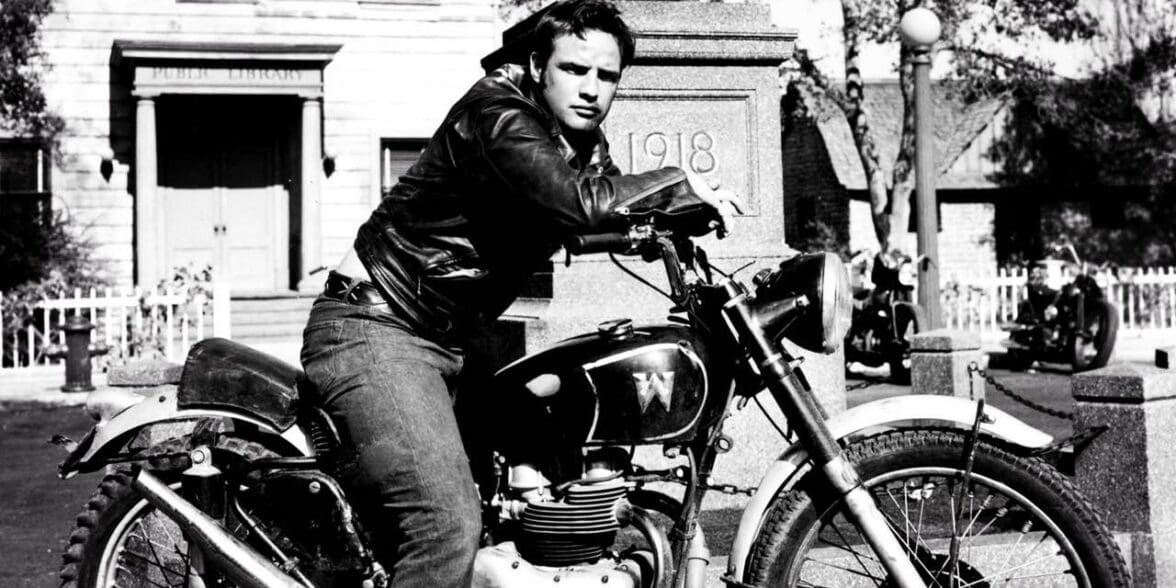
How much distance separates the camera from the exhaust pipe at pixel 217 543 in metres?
3.23

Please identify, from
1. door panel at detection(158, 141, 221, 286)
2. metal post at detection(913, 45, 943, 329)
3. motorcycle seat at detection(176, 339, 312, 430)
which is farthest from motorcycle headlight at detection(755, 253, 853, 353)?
door panel at detection(158, 141, 221, 286)

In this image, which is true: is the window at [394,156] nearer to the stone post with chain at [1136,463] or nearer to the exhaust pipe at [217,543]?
the stone post with chain at [1136,463]

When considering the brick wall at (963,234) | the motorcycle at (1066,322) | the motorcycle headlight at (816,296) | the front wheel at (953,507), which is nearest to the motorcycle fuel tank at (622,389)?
the motorcycle headlight at (816,296)

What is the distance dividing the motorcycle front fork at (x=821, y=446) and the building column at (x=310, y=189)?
1738 centimetres

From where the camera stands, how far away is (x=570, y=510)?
310 centimetres

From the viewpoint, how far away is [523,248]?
3.18m

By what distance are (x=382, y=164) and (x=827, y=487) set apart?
1937 centimetres

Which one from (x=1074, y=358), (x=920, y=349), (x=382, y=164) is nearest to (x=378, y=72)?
(x=382, y=164)

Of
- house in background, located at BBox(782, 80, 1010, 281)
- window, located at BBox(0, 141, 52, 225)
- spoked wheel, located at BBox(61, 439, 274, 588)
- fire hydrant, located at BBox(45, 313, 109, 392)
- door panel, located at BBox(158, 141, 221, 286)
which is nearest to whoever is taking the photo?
spoked wheel, located at BBox(61, 439, 274, 588)

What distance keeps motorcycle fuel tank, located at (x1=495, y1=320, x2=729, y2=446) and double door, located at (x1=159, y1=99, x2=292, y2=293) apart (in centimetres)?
1892

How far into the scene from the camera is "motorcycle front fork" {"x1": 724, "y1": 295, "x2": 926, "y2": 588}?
304cm

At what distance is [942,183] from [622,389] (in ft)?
110

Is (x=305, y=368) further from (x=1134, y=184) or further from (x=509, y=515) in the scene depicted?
(x=1134, y=184)

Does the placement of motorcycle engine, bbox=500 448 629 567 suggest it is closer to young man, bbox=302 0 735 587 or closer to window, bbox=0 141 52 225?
young man, bbox=302 0 735 587
